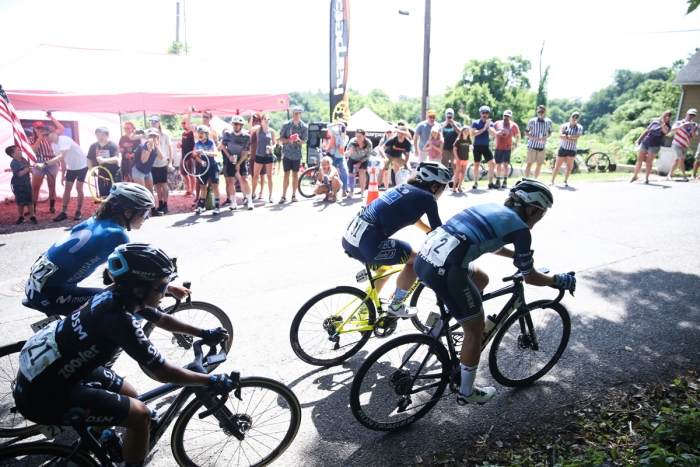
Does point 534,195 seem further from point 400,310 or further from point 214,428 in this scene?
point 214,428

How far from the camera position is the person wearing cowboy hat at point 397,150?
1191 cm

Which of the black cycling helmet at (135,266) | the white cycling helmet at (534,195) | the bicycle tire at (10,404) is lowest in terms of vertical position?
the bicycle tire at (10,404)

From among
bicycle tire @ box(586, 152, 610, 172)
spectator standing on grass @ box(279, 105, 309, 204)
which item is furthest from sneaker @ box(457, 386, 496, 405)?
bicycle tire @ box(586, 152, 610, 172)

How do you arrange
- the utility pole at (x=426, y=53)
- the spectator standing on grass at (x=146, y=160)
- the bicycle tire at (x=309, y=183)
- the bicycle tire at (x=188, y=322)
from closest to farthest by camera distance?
the bicycle tire at (x=188, y=322) < the spectator standing on grass at (x=146, y=160) < the bicycle tire at (x=309, y=183) < the utility pole at (x=426, y=53)

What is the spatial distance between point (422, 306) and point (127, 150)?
350 inches

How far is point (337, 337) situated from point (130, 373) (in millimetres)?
1910

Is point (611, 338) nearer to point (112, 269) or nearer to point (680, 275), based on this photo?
point (680, 275)

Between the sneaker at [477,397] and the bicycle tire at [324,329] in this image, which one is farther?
the bicycle tire at [324,329]

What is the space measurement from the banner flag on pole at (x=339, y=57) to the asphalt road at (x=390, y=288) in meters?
6.62

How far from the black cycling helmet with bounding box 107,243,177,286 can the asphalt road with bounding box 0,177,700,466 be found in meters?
1.44

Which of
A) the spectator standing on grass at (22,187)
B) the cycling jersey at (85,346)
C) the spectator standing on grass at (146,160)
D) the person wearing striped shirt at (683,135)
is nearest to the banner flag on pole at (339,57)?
the spectator standing on grass at (146,160)

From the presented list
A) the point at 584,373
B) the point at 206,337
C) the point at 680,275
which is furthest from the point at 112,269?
the point at 680,275

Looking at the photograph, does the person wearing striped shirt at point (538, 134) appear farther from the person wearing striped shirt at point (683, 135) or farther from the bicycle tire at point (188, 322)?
the bicycle tire at point (188, 322)

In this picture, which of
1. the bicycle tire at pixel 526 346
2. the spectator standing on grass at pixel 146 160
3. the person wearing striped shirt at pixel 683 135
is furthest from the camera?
the person wearing striped shirt at pixel 683 135
